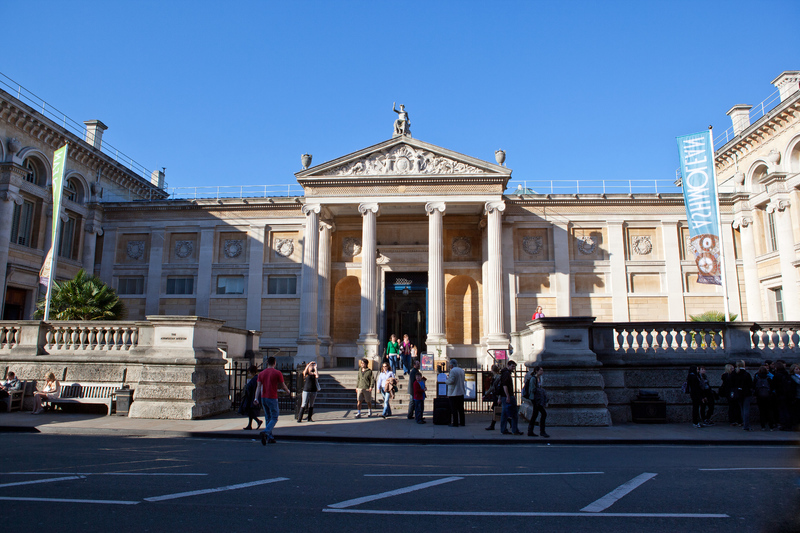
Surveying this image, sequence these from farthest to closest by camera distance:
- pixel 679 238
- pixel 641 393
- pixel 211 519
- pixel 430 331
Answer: pixel 679 238 → pixel 430 331 → pixel 641 393 → pixel 211 519

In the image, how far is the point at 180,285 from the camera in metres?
Answer: 32.5

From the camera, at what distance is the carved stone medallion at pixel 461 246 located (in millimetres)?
31688

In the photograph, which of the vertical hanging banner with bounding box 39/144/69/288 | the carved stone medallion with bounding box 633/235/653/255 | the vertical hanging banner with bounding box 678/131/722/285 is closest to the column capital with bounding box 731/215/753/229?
the carved stone medallion with bounding box 633/235/653/255

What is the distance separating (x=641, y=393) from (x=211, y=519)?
12.9 metres

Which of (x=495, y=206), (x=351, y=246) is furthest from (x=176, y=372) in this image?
(x=351, y=246)

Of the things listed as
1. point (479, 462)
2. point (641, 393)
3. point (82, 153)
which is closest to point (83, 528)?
A: point (479, 462)

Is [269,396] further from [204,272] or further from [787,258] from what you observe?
[787,258]

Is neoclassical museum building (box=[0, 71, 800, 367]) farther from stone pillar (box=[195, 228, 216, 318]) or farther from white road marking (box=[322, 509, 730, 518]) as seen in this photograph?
white road marking (box=[322, 509, 730, 518])

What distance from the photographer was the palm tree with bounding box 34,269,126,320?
21.1 m

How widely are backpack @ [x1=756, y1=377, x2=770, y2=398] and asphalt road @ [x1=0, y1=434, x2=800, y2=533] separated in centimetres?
391

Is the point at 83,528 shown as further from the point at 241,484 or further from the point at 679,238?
the point at 679,238

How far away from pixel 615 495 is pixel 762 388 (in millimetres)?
9867

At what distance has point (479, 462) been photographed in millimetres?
8961

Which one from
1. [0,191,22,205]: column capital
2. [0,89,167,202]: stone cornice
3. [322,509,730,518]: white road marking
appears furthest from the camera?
[0,89,167,202]: stone cornice
